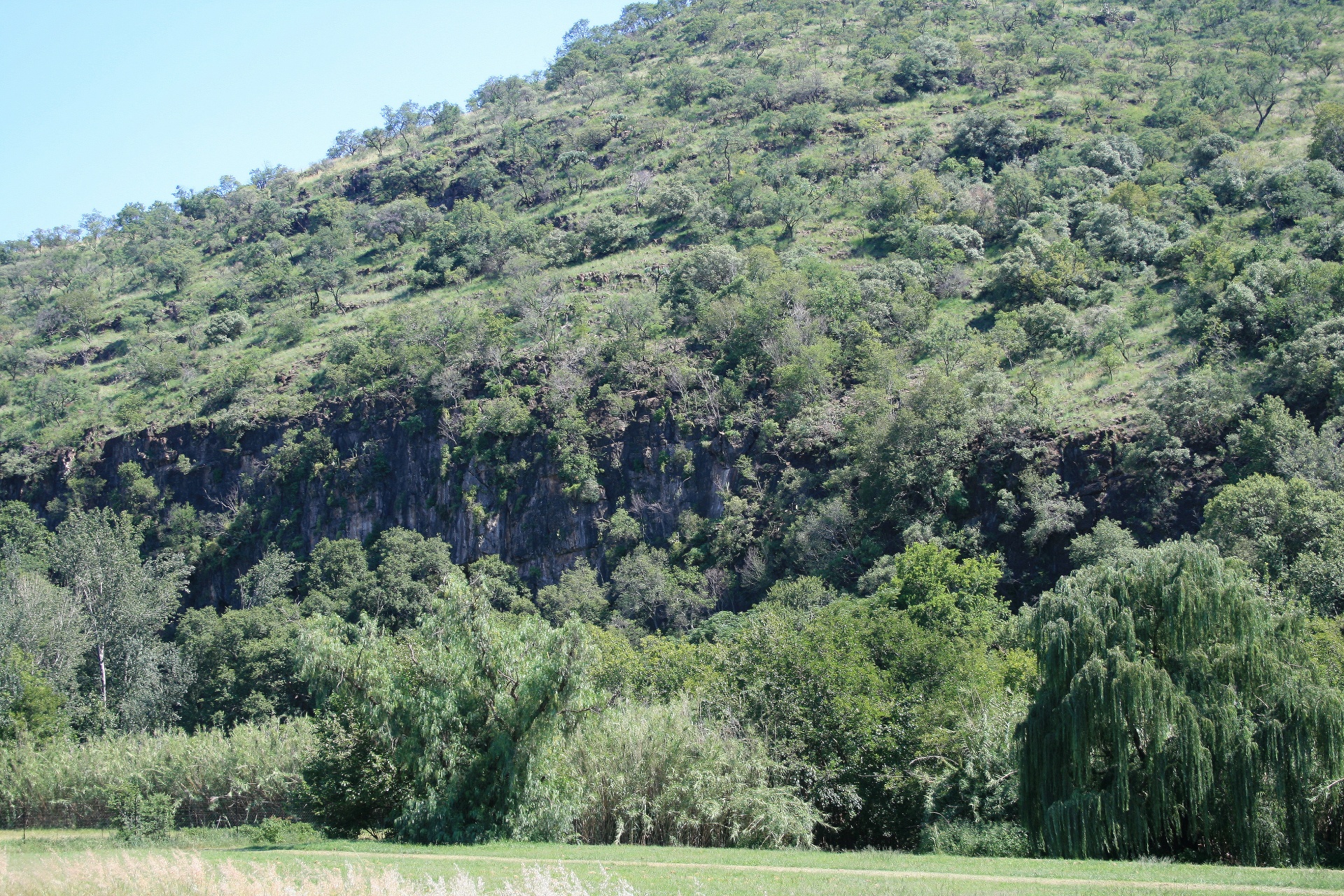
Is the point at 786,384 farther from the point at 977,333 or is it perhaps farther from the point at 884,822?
the point at 884,822

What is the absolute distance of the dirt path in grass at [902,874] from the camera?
16953 mm

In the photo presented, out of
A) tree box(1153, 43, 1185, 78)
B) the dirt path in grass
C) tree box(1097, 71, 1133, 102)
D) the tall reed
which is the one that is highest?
tree box(1153, 43, 1185, 78)

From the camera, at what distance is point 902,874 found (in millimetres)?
20188

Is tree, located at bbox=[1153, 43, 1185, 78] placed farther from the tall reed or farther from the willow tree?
the tall reed

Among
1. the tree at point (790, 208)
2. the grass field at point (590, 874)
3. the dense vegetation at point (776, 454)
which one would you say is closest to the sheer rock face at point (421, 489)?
the dense vegetation at point (776, 454)

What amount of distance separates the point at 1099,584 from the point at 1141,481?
2678 cm

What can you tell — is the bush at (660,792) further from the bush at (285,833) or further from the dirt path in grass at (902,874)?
the bush at (285,833)

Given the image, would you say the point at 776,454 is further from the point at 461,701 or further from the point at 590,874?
the point at 590,874

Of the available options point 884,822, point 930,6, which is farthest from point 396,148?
point 884,822

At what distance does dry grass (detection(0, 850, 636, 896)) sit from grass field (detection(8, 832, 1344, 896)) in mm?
35

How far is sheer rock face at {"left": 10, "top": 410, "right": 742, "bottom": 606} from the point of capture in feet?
204

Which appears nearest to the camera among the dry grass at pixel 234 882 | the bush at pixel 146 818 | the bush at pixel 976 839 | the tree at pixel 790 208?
the dry grass at pixel 234 882

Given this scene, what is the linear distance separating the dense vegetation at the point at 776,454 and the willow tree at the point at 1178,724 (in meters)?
0.08

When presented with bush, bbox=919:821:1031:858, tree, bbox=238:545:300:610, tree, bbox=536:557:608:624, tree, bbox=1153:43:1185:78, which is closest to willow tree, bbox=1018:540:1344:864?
bush, bbox=919:821:1031:858
